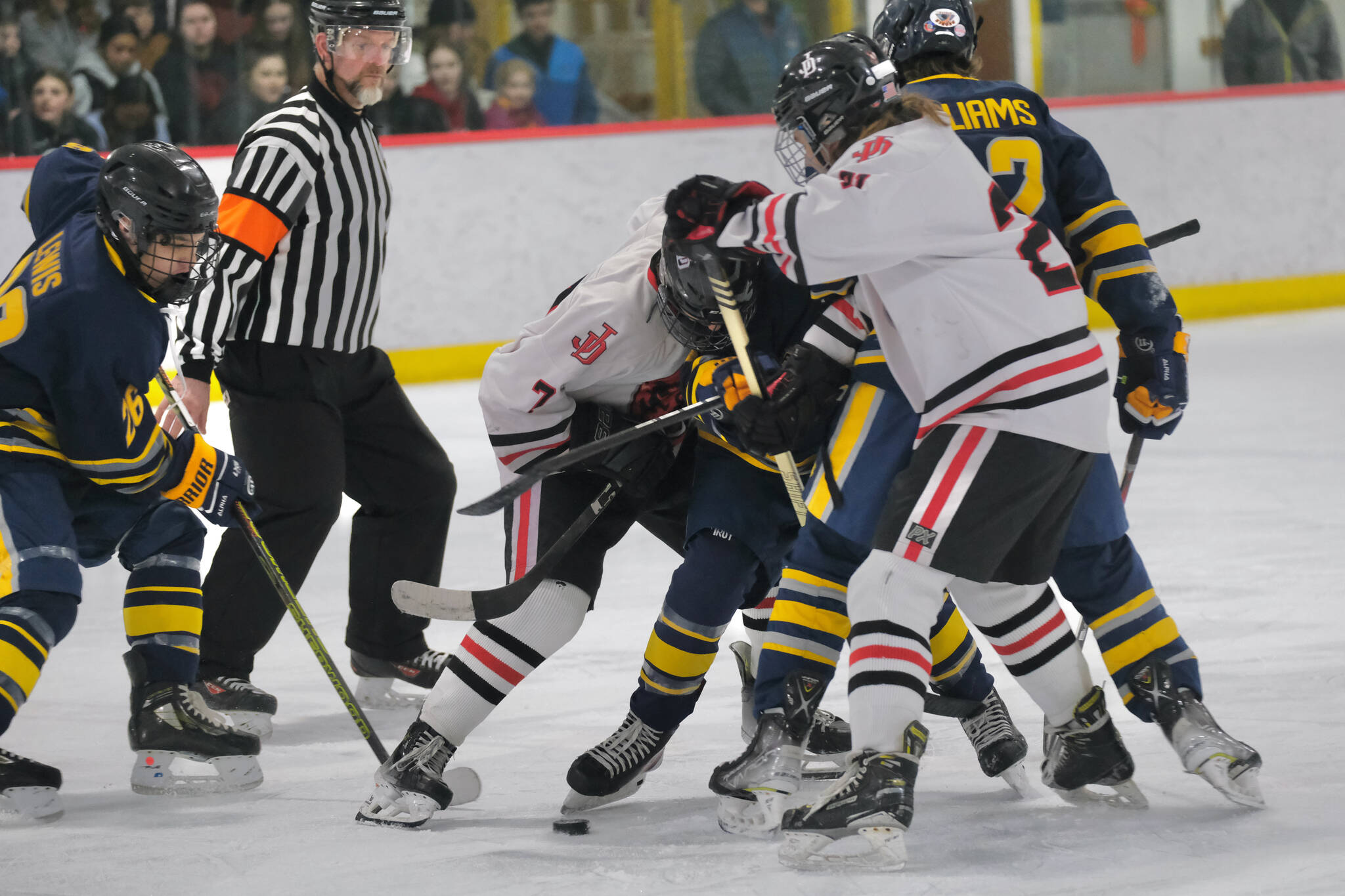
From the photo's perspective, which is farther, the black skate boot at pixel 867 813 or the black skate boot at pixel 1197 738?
the black skate boot at pixel 1197 738

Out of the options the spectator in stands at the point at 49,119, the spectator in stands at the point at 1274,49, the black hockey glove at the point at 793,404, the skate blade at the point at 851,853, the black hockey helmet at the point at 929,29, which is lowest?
the spectator in stands at the point at 1274,49

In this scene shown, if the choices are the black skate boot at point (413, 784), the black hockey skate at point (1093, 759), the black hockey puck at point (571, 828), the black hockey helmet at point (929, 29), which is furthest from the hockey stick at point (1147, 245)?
the black skate boot at point (413, 784)

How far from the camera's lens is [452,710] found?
217 centimetres

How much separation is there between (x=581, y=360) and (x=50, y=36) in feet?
16.2

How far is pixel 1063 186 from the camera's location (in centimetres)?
230

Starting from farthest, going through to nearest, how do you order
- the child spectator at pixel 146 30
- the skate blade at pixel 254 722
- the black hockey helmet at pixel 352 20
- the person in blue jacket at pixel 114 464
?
the child spectator at pixel 146 30 → the black hockey helmet at pixel 352 20 → the skate blade at pixel 254 722 → the person in blue jacket at pixel 114 464

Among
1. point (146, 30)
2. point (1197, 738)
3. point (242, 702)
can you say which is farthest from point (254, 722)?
point (146, 30)

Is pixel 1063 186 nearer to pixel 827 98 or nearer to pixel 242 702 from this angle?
pixel 827 98

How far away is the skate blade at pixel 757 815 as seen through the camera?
206cm

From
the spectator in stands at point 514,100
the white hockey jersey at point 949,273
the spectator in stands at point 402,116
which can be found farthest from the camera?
the spectator in stands at point 514,100

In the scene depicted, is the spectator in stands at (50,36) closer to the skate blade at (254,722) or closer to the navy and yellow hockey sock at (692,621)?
the skate blade at (254,722)

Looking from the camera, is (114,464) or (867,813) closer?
(867,813)

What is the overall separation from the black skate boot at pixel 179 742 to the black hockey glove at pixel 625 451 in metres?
0.67

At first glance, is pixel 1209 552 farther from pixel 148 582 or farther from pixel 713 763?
pixel 148 582
